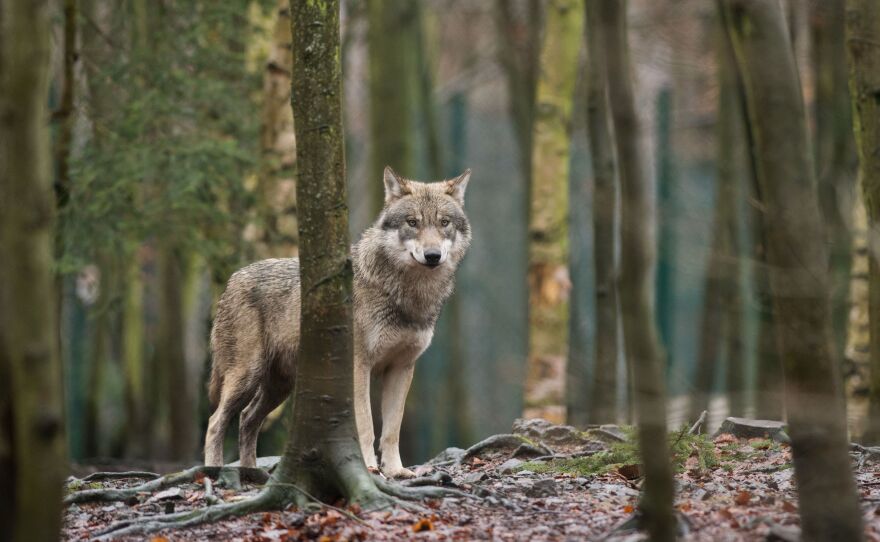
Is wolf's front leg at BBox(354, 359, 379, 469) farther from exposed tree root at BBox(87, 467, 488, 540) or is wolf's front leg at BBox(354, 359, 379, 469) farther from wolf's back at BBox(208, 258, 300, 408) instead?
exposed tree root at BBox(87, 467, 488, 540)

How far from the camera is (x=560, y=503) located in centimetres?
562

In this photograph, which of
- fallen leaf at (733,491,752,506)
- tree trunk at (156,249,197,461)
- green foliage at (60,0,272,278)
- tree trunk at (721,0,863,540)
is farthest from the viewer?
tree trunk at (156,249,197,461)

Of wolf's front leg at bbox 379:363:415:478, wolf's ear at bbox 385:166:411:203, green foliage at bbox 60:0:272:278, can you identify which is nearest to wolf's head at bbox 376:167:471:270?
wolf's ear at bbox 385:166:411:203

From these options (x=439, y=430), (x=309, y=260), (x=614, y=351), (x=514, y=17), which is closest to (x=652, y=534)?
(x=309, y=260)

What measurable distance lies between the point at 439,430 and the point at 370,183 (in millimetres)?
5183

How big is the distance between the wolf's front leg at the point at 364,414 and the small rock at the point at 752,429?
Result: 2.47 meters

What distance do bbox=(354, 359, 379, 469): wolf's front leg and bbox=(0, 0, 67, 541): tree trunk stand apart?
3.23m

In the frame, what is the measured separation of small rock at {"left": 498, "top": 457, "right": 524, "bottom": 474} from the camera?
6863 millimetres

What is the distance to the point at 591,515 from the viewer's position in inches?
208

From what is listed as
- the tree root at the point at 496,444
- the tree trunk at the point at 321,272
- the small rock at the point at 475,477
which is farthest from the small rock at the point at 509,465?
the tree trunk at the point at 321,272

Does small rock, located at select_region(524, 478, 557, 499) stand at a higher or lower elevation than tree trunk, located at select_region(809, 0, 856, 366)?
lower

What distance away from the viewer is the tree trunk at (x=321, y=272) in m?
5.41

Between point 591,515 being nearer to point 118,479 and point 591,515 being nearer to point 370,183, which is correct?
point 118,479

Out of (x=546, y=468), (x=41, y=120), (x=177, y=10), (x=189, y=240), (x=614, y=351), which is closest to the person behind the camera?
(x=41, y=120)
